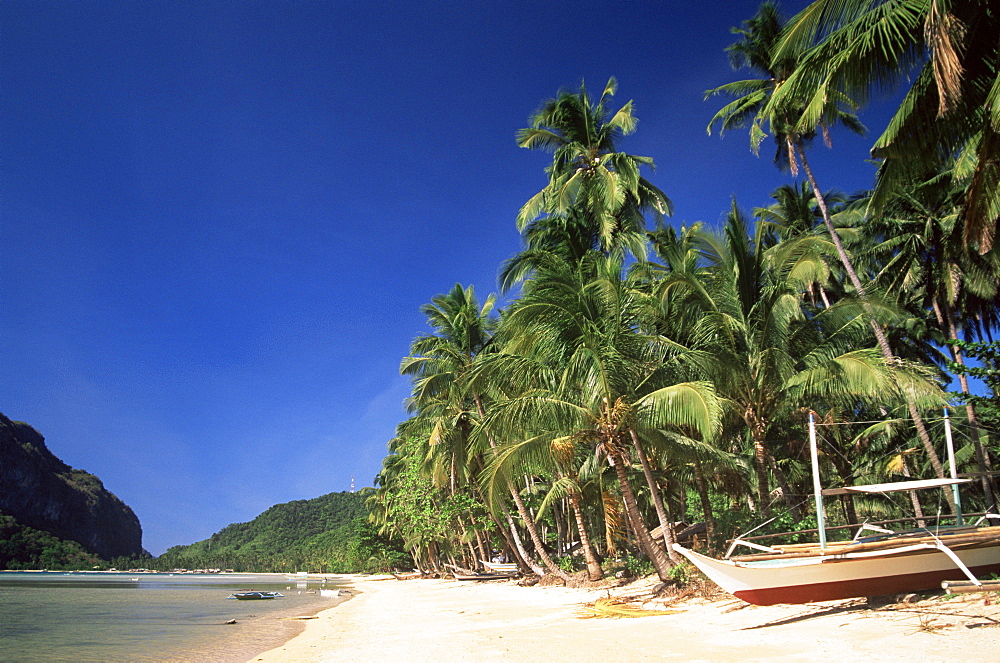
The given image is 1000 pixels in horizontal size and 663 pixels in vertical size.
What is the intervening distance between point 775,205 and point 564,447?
741 inches

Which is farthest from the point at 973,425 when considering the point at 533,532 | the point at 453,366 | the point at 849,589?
the point at 453,366

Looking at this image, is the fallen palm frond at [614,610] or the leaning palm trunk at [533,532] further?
the leaning palm trunk at [533,532]

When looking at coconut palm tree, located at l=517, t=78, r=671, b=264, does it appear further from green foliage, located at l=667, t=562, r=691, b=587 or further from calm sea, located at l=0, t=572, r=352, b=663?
calm sea, located at l=0, t=572, r=352, b=663

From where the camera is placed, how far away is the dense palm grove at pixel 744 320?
25.6 ft

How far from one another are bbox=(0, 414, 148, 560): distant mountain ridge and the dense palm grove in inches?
4726

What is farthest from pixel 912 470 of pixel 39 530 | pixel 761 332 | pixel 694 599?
pixel 39 530

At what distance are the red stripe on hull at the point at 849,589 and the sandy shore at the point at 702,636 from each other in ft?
0.77

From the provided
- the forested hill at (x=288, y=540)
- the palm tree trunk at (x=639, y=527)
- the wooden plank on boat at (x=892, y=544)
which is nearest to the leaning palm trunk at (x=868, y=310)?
the wooden plank on boat at (x=892, y=544)

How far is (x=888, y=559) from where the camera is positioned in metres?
7.72

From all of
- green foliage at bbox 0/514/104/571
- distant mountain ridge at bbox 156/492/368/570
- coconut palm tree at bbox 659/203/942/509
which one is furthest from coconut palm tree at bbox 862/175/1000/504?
green foliage at bbox 0/514/104/571

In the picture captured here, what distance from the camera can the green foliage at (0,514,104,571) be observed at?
4191 inches

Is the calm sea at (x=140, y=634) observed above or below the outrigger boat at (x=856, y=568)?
below

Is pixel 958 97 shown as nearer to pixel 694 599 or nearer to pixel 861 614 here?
pixel 861 614

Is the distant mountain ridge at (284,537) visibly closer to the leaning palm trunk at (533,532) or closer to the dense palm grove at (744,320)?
the leaning palm trunk at (533,532)
